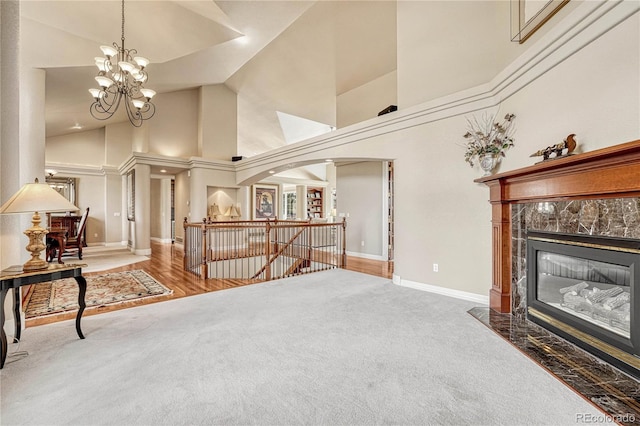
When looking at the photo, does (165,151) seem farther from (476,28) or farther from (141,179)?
(476,28)

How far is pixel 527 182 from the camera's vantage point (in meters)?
2.76

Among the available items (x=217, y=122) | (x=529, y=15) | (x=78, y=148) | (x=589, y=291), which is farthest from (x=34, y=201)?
(x=78, y=148)

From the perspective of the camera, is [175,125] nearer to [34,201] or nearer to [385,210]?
[385,210]

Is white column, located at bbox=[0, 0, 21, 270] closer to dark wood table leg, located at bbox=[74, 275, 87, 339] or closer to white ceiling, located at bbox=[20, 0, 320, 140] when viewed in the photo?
dark wood table leg, located at bbox=[74, 275, 87, 339]

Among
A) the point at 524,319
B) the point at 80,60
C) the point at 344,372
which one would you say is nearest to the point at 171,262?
the point at 80,60

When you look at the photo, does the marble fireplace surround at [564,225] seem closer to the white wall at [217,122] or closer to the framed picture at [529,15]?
the framed picture at [529,15]

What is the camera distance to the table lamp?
7.13 ft

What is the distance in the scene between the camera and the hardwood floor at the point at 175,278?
3.26 meters

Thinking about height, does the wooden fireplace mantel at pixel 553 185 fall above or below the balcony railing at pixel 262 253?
above

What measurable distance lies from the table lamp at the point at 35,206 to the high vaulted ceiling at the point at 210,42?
3107 mm

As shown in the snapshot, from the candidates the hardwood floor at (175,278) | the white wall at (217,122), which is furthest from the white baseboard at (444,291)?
the white wall at (217,122)

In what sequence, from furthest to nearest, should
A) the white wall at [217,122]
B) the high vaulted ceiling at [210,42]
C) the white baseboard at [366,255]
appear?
the white wall at [217,122] < the white baseboard at [366,255] < the high vaulted ceiling at [210,42]

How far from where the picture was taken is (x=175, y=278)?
4965mm

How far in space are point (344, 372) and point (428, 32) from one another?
463 cm
